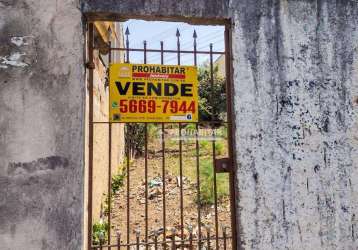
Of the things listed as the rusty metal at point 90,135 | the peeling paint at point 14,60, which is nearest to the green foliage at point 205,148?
the rusty metal at point 90,135

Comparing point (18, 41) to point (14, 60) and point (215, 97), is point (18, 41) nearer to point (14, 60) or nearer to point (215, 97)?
point (14, 60)

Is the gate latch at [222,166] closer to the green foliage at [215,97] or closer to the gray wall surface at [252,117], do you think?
the gray wall surface at [252,117]

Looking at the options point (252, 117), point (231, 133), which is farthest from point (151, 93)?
point (252, 117)

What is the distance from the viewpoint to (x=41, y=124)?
8.30 ft

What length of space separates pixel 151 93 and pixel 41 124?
0.89 meters

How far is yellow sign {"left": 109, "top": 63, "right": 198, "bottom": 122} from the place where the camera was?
9.30 ft

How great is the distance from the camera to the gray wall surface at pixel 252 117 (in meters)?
2.48

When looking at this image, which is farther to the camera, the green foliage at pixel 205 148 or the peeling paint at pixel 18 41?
the green foliage at pixel 205 148

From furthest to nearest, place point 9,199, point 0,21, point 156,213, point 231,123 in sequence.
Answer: point 156,213
point 231,123
point 0,21
point 9,199

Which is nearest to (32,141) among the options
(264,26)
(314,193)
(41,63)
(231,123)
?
(41,63)

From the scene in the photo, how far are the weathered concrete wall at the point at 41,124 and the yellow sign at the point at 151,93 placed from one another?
33cm

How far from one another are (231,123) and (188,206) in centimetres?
464

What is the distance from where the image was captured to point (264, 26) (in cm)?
288

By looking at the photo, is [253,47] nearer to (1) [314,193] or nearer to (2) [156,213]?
(1) [314,193]
